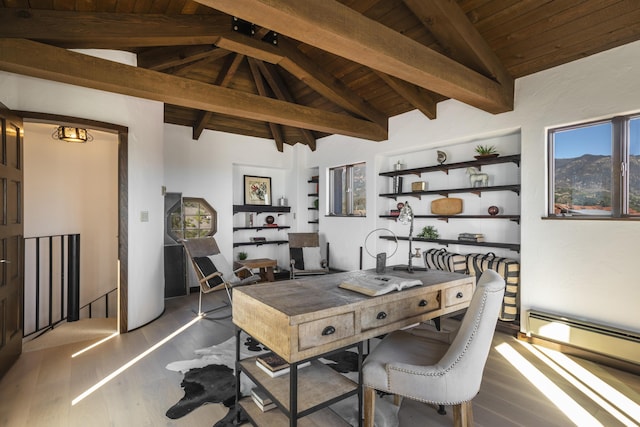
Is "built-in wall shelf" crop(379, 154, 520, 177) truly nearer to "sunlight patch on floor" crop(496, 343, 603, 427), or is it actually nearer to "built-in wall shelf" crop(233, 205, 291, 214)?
"sunlight patch on floor" crop(496, 343, 603, 427)

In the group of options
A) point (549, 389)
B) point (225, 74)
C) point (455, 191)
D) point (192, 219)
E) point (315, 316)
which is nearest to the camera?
point (315, 316)

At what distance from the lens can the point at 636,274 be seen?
2.75 metres

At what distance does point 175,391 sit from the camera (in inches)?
94.2

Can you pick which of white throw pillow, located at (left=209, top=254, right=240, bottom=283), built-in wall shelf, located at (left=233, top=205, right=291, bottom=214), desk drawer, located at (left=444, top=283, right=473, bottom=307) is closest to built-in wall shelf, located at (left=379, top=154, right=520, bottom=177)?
desk drawer, located at (left=444, top=283, right=473, bottom=307)

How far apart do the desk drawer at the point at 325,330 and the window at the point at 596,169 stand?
111 inches

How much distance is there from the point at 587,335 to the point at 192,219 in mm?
5507

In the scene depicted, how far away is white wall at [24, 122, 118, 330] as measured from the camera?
4.64 metres

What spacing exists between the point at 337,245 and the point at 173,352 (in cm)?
348

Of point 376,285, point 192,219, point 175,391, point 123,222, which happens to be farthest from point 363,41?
point 192,219

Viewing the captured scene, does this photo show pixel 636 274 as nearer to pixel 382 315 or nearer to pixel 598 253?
pixel 598 253

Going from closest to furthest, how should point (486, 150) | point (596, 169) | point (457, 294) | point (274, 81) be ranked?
point (457, 294), point (596, 169), point (486, 150), point (274, 81)

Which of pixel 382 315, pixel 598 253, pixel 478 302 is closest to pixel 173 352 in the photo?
pixel 382 315

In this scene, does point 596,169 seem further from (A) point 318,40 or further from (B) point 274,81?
(B) point 274,81

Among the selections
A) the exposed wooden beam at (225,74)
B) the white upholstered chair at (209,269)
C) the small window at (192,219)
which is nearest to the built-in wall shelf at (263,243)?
the small window at (192,219)
